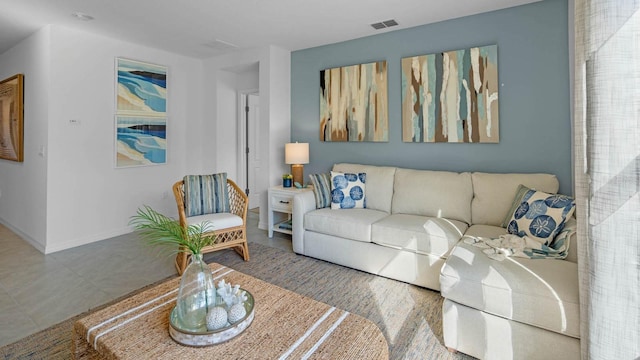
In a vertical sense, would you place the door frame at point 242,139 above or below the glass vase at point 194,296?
above

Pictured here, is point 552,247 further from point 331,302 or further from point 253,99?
point 253,99

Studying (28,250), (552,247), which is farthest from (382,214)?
(28,250)

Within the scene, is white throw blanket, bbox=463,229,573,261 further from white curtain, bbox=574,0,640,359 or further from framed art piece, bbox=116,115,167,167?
framed art piece, bbox=116,115,167,167

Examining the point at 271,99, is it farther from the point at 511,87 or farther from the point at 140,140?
the point at 511,87

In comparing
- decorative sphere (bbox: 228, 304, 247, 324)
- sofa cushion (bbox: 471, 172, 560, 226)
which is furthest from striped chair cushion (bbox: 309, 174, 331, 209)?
decorative sphere (bbox: 228, 304, 247, 324)

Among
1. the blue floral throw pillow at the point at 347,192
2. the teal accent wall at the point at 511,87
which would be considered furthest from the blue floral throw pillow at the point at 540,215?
the blue floral throw pillow at the point at 347,192

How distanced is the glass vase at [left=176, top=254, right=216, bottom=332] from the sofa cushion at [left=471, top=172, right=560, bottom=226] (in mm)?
2451

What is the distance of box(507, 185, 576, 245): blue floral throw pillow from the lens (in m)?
2.14

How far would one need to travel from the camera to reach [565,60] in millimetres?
2768

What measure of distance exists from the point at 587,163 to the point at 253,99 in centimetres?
500

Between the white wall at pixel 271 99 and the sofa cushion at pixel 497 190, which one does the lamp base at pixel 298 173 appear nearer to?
the white wall at pixel 271 99

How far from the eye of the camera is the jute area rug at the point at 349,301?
1.85 m

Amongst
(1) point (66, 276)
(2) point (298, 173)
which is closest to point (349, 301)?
(2) point (298, 173)

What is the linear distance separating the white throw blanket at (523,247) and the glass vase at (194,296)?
1.67m
